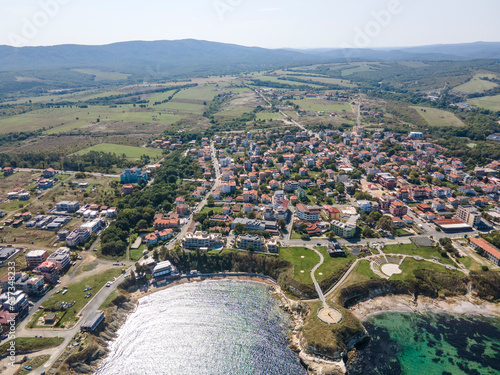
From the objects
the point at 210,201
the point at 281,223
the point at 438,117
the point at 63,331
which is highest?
the point at 63,331

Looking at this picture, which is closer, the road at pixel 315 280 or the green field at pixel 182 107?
the road at pixel 315 280

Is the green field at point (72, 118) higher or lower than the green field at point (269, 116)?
higher

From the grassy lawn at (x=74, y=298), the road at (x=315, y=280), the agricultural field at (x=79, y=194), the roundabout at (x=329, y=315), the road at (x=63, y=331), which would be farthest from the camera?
the agricultural field at (x=79, y=194)

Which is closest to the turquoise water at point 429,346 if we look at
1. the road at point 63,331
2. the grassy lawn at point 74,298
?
the road at point 63,331

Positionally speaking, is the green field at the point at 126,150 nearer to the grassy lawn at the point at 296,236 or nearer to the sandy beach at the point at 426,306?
the grassy lawn at the point at 296,236

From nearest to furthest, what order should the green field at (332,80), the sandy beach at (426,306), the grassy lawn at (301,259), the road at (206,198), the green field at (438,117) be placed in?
the sandy beach at (426,306)
the grassy lawn at (301,259)
the road at (206,198)
the green field at (438,117)
the green field at (332,80)

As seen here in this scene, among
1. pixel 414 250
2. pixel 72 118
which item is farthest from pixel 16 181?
pixel 414 250

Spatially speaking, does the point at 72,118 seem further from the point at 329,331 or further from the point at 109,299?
the point at 329,331

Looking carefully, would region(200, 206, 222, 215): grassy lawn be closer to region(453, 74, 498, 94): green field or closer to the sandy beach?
the sandy beach
